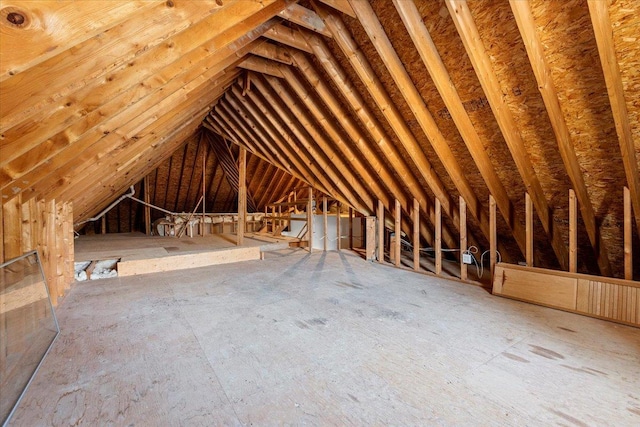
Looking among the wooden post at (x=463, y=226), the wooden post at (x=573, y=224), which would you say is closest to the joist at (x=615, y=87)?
the wooden post at (x=573, y=224)

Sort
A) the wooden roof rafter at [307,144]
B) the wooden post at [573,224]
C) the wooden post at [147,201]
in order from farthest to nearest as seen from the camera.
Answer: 1. the wooden post at [147,201]
2. the wooden roof rafter at [307,144]
3. the wooden post at [573,224]

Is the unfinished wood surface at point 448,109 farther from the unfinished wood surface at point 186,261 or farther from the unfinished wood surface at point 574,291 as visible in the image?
the unfinished wood surface at point 186,261

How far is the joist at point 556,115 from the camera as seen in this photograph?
194 centimetres

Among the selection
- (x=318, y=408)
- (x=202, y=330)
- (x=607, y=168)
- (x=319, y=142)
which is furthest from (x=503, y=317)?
(x=319, y=142)

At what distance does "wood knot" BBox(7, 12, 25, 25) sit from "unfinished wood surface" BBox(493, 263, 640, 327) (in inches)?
174

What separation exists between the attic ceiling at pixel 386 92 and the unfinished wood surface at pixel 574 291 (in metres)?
0.66

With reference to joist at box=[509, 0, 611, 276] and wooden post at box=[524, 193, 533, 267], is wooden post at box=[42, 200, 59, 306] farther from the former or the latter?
wooden post at box=[524, 193, 533, 267]

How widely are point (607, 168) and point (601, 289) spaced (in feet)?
4.06

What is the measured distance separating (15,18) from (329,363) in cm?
221

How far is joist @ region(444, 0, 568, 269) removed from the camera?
2.13 metres

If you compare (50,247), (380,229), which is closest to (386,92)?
(380,229)

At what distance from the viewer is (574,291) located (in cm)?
298

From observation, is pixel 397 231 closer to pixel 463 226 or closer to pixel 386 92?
pixel 463 226

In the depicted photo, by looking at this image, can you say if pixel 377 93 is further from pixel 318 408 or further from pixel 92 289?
pixel 92 289
